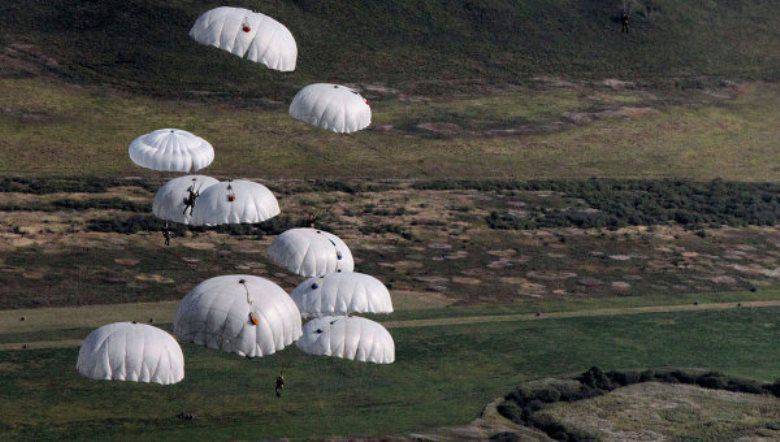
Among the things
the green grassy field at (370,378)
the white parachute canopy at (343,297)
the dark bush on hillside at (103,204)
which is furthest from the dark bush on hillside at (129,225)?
the white parachute canopy at (343,297)

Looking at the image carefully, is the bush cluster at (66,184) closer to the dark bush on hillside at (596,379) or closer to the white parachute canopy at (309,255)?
the white parachute canopy at (309,255)

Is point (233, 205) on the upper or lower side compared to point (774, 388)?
upper

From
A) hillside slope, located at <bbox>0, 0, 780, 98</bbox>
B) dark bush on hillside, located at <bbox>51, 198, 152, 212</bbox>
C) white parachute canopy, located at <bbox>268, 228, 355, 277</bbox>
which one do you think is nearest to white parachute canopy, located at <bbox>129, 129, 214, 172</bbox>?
white parachute canopy, located at <bbox>268, 228, 355, 277</bbox>

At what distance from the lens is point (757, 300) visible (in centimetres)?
11631

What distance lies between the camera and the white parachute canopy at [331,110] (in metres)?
88.8

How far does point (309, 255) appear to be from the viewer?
83.7 metres

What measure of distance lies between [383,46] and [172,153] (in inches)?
3571

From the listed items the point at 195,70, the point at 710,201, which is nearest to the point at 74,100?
the point at 195,70

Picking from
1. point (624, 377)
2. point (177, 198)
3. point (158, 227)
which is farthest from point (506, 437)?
point (158, 227)

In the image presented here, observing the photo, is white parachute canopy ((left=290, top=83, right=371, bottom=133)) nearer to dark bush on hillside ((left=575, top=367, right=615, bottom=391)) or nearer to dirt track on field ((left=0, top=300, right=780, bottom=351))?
Result: dirt track on field ((left=0, top=300, right=780, bottom=351))

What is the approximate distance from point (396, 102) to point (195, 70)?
22.0m

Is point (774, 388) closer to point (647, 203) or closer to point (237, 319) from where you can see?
point (237, 319)

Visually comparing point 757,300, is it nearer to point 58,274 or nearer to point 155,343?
point 58,274

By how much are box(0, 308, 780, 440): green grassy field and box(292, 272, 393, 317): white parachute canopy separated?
239 inches
